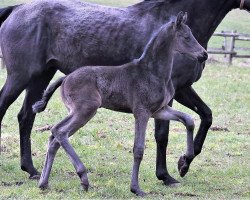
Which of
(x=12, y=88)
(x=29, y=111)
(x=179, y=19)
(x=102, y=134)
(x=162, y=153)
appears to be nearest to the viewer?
(x=179, y=19)

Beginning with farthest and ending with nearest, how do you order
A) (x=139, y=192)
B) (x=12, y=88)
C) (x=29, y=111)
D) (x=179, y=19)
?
(x=29, y=111) < (x=12, y=88) < (x=179, y=19) < (x=139, y=192)

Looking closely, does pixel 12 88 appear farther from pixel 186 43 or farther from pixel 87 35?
pixel 186 43

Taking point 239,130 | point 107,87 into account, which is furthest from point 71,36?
point 239,130

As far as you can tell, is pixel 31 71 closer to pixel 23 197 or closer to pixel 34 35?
pixel 34 35

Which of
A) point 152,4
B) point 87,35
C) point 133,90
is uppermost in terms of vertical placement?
point 152,4

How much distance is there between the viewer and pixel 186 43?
6652 millimetres

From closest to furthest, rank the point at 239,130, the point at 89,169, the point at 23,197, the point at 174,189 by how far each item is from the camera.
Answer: the point at 23,197 < the point at 174,189 < the point at 89,169 < the point at 239,130

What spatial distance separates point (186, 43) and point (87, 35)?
1228 mm

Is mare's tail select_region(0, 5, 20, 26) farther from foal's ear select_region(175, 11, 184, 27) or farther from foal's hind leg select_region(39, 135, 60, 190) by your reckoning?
foal's ear select_region(175, 11, 184, 27)

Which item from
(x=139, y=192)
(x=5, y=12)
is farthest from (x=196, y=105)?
(x=5, y=12)

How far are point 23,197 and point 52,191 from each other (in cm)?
37

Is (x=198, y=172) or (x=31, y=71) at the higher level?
(x=31, y=71)

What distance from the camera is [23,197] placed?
6.23m

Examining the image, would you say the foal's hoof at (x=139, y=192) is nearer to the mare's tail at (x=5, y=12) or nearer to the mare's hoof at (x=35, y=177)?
the mare's hoof at (x=35, y=177)
